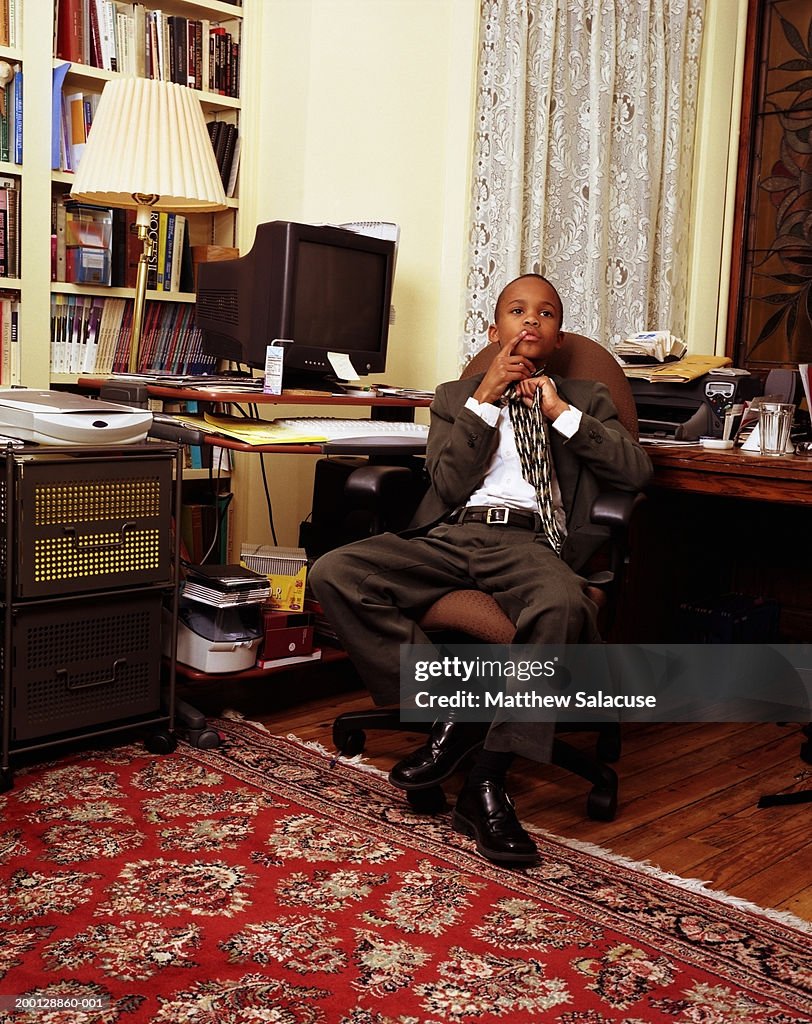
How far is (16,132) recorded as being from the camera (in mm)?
2984

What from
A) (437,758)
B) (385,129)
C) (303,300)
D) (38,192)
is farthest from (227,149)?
(437,758)

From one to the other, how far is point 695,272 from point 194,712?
7.67 ft

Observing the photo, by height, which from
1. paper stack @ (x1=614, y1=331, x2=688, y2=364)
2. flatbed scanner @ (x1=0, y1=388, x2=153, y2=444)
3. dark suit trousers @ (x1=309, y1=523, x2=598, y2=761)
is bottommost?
dark suit trousers @ (x1=309, y1=523, x2=598, y2=761)

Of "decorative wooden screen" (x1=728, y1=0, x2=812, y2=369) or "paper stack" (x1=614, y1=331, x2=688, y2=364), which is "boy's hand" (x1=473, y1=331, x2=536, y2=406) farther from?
"decorative wooden screen" (x1=728, y1=0, x2=812, y2=369)

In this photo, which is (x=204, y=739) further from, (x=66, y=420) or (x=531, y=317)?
(x=531, y=317)

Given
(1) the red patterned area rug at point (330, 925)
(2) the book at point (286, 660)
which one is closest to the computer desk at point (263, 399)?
(2) the book at point (286, 660)

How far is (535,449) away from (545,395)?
0.40ft

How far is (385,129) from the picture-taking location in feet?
11.0

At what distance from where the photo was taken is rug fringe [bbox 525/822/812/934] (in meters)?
1.77

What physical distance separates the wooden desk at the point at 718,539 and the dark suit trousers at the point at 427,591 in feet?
1.43

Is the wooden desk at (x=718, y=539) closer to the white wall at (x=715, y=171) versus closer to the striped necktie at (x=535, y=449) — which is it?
the striped necktie at (x=535, y=449)

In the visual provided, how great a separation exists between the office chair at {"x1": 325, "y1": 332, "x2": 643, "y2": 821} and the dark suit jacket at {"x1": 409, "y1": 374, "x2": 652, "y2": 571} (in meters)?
0.06

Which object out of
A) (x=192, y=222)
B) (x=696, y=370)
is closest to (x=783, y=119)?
(x=696, y=370)

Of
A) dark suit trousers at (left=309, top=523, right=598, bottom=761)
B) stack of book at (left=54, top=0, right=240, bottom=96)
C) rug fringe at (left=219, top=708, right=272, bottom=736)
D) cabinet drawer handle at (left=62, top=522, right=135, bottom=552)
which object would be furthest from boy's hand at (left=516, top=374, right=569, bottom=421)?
stack of book at (left=54, top=0, right=240, bottom=96)
